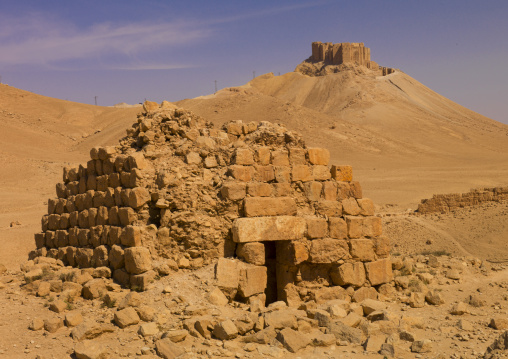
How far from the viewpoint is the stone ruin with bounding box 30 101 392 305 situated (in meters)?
7.71

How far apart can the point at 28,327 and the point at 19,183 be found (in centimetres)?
2336

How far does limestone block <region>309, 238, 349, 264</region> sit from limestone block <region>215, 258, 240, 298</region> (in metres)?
1.25

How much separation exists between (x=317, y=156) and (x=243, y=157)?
4.32 feet

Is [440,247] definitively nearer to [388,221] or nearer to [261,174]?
[388,221]

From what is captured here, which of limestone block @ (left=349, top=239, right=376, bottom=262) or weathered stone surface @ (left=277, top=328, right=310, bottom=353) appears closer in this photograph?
weathered stone surface @ (left=277, top=328, right=310, bottom=353)

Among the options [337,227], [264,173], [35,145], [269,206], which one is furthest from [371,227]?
[35,145]

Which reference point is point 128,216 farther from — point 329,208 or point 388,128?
point 388,128

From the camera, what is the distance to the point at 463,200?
18.9m

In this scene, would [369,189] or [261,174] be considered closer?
[261,174]

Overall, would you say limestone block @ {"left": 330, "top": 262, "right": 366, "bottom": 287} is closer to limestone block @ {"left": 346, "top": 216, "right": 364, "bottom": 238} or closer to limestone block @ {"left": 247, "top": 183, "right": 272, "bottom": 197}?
limestone block @ {"left": 346, "top": 216, "right": 364, "bottom": 238}

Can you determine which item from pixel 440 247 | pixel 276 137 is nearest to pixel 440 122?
pixel 440 247

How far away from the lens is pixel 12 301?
7668 millimetres

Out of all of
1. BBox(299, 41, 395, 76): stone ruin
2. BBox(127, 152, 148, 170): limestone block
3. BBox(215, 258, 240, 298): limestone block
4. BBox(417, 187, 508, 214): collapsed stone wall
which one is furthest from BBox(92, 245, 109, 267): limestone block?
BBox(299, 41, 395, 76): stone ruin

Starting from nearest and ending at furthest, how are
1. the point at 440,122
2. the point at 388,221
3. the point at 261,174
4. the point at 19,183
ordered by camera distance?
the point at 261,174 → the point at 388,221 → the point at 19,183 → the point at 440,122
